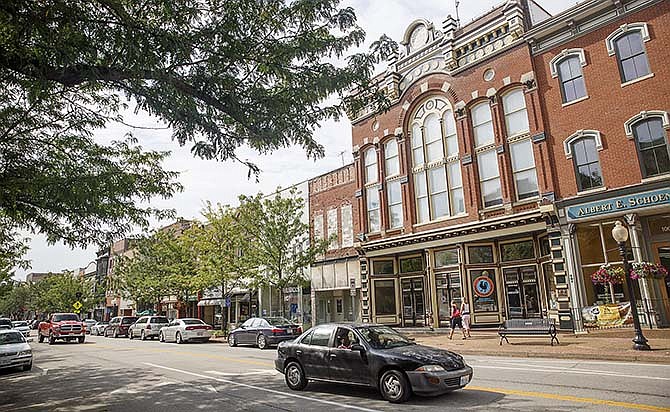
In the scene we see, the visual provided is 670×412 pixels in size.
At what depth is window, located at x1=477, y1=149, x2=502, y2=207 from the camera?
872 inches

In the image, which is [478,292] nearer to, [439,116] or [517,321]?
[517,321]

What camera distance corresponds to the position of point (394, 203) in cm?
2659

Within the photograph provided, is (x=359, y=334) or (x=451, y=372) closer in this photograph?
(x=451, y=372)

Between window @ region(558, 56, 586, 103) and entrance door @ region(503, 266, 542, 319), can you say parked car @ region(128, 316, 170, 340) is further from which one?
window @ region(558, 56, 586, 103)

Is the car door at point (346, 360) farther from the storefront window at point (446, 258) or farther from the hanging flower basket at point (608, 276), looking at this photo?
the storefront window at point (446, 258)

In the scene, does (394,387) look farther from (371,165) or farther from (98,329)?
(98,329)

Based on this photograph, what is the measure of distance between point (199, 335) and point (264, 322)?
635cm

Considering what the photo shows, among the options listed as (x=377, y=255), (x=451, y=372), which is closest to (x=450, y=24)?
(x=377, y=255)

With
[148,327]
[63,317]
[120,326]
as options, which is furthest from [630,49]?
[120,326]

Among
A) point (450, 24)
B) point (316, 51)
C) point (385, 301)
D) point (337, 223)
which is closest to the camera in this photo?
point (316, 51)

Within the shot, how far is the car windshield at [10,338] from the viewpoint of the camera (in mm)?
15784

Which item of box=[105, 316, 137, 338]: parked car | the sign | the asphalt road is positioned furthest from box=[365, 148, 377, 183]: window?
box=[105, 316, 137, 338]: parked car

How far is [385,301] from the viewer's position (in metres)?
Answer: 26.4

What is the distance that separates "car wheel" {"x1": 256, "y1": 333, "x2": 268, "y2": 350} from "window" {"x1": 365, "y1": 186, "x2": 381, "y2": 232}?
9.17 m
